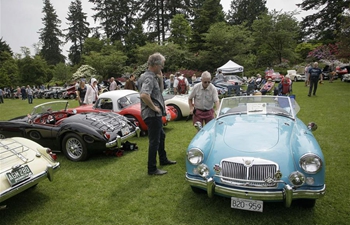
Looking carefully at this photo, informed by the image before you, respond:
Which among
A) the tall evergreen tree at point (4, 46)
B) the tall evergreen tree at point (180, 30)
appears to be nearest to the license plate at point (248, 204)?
the tall evergreen tree at point (180, 30)

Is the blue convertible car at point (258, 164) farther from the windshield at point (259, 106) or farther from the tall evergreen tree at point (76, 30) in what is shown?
the tall evergreen tree at point (76, 30)

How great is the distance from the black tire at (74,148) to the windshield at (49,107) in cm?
124

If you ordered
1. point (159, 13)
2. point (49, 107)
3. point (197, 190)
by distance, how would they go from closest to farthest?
1. point (197, 190)
2. point (49, 107)
3. point (159, 13)

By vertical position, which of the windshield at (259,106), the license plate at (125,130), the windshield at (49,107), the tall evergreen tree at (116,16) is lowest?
the license plate at (125,130)

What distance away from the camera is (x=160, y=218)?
3.17 metres

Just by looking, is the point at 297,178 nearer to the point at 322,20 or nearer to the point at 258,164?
the point at 258,164

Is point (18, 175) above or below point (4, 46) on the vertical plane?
below

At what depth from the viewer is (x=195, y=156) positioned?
327 centimetres

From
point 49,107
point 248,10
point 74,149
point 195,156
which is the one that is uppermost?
point 248,10

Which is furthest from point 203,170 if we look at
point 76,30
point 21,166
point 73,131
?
point 76,30

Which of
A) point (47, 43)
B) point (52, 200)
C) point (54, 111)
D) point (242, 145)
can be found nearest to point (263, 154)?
point (242, 145)

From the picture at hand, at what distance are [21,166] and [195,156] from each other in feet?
8.06

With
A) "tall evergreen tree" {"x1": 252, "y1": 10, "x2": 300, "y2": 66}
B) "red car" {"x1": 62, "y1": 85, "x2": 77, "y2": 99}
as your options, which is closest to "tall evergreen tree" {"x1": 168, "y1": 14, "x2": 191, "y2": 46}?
"tall evergreen tree" {"x1": 252, "y1": 10, "x2": 300, "y2": 66}

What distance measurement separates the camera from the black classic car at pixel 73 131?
509 cm
